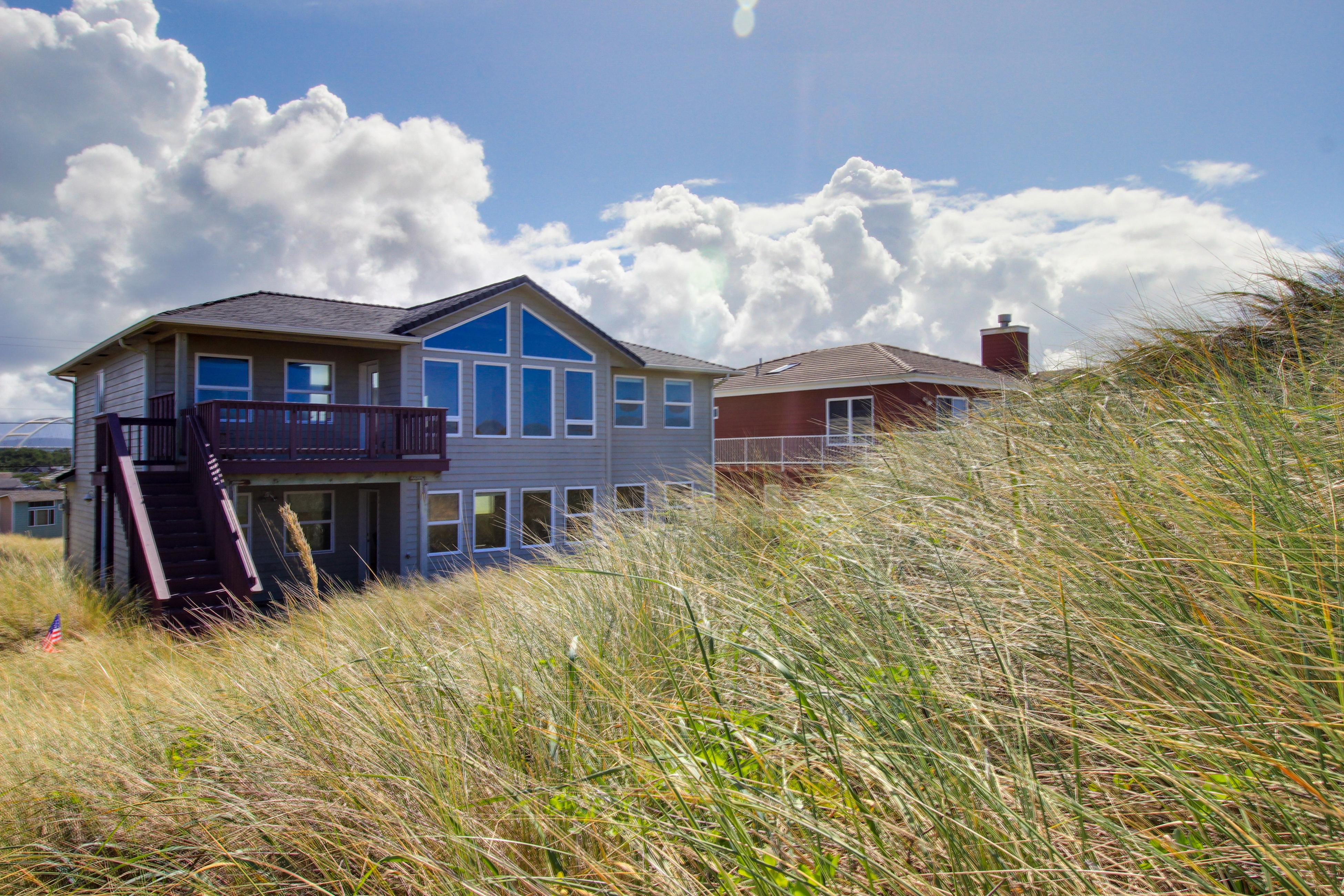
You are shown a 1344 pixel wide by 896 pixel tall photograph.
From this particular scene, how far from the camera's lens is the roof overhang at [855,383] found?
21.7 meters

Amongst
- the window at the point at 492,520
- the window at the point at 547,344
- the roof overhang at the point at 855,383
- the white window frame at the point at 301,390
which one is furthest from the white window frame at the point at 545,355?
the roof overhang at the point at 855,383

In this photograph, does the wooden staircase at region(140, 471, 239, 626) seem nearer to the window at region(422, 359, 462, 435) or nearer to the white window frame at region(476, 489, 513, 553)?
the window at region(422, 359, 462, 435)

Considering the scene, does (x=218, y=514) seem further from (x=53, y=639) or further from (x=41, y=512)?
(x=41, y=512)

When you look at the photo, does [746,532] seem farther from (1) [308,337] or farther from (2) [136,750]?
(1) [308,337]

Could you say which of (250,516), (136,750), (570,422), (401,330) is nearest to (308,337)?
(401,330)

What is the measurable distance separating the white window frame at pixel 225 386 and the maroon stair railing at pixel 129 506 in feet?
3.76

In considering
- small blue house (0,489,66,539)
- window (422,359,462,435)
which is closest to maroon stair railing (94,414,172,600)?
window (422,359,462,435)

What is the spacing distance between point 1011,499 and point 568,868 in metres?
2.84

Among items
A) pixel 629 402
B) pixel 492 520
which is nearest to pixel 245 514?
pixel 492 520

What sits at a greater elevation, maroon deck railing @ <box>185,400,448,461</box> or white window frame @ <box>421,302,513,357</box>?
white window frame @ <box>421,302,513,357</box>

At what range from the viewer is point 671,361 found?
20.7 m

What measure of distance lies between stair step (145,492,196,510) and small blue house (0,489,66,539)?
1494 inches

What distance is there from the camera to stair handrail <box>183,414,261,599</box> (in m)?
10.2

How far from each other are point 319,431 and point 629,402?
835 centimetres
